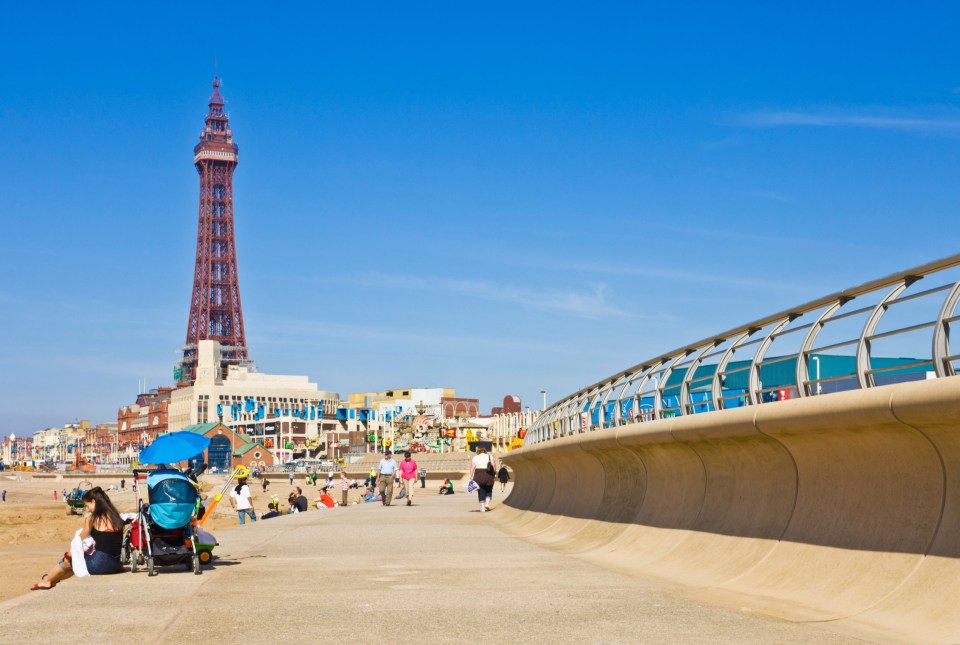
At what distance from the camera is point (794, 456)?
26.2 feet

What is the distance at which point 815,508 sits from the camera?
764 centimetres

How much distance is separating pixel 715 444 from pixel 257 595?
3.68 meters

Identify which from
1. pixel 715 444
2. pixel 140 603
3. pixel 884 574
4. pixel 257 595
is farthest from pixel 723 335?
pixel 140 603

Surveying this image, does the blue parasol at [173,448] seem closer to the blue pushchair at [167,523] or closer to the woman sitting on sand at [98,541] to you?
the woman sitting on sand at [98,541]

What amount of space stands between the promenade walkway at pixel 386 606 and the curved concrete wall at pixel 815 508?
418 mm

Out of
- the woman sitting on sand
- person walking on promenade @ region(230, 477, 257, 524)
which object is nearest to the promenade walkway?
the woman sitting on sand

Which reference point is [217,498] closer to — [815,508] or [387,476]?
[387,476]

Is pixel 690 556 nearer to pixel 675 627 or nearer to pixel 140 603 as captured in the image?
pixel 675 627

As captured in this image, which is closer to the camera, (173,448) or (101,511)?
(101,511)

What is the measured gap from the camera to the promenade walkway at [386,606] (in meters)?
6.46

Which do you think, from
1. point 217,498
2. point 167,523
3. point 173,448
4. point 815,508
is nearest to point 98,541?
point 167,523

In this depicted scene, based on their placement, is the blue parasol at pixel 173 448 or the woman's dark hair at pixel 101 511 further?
the blue parasol at pixel 173 448


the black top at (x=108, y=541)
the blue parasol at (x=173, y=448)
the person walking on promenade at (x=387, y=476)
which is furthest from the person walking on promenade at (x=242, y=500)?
the black top at (x=108, y=541)

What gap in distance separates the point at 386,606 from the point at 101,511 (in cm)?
415
